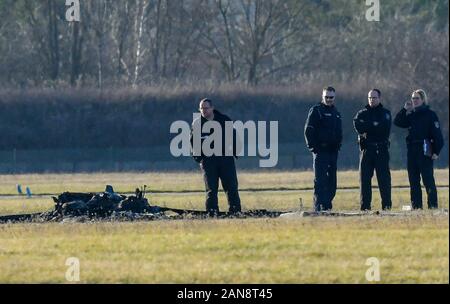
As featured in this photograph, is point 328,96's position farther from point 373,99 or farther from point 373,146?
point 373,146

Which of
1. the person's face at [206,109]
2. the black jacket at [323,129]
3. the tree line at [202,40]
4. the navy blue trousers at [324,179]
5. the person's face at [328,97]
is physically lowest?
the navy blue trousers at [324,179]

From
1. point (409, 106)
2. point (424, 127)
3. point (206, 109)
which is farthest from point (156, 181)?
point (206, 109)

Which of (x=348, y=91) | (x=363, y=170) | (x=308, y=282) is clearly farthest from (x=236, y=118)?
(x=308, y=282)

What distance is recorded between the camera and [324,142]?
2292 centimetres

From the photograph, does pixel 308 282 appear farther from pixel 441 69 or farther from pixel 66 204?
pixel 441 69

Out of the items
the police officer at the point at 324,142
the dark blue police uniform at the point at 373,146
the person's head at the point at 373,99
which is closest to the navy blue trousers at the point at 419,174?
the dark blue police uniform at the point at 373,146

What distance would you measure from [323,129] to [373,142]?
0.98 m

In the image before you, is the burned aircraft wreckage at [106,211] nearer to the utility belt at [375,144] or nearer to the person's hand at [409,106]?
the utility belt at [375,144]

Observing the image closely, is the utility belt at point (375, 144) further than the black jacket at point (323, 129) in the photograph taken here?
Yes

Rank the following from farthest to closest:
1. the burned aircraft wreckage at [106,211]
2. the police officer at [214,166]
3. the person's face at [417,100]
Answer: the person's face at [417,100]
the burned aircraft wreckage at [106,211]
the police officer at [214,166]

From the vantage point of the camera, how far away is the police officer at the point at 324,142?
22.9 metres

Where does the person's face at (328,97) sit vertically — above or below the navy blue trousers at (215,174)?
above

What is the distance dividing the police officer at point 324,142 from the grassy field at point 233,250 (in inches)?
69.9

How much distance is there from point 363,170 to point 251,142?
35995 millimetres
